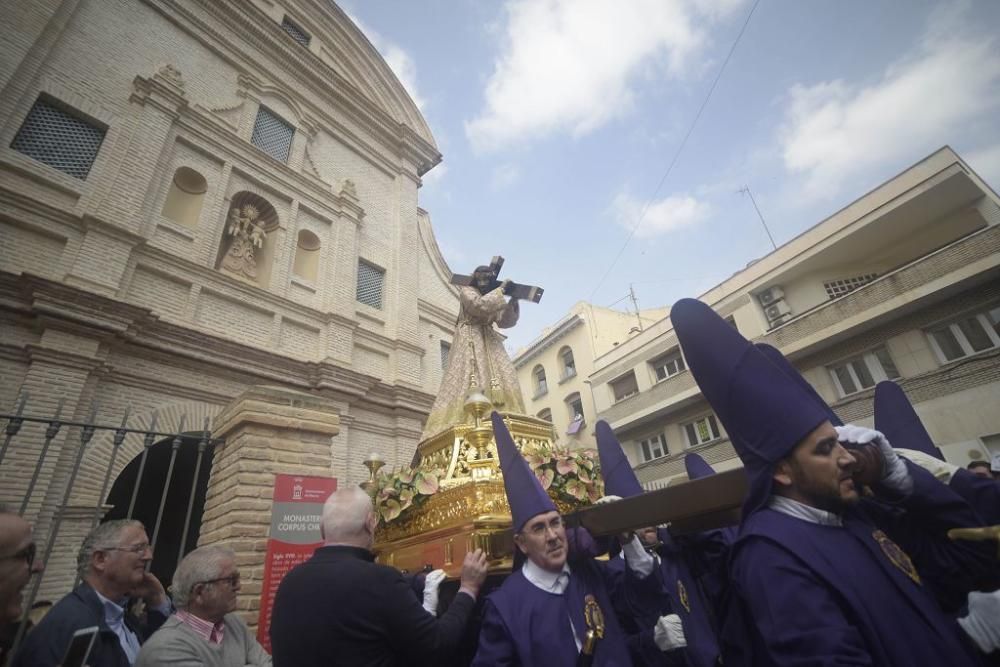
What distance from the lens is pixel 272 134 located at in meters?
10.7

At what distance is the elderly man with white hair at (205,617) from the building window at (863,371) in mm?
14217

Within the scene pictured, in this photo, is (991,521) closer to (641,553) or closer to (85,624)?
(641,553)

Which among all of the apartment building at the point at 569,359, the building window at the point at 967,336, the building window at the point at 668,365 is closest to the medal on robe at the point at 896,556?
the building window at the point at 967,336

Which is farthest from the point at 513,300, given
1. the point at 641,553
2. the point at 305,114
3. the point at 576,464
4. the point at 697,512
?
the point at 305,114

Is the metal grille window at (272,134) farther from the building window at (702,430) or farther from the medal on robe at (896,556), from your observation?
the building window at (702,430)

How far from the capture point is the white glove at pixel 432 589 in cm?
245

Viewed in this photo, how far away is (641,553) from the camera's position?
2426 mm

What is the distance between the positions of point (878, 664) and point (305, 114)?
526 inches

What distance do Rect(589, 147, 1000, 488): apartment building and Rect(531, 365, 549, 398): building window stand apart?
6746mm

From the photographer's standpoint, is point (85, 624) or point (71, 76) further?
point (71, 76)

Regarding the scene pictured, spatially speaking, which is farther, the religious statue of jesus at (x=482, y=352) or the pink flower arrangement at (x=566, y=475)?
the religious statue of jesus at (x=482, y=352)

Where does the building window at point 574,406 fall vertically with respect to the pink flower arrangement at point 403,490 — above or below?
above

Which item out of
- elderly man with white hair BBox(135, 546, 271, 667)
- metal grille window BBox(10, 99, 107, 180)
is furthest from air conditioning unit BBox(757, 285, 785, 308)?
metal grille window BBox(10, 99, 107, 180)

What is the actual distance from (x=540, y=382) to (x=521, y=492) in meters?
22.5
